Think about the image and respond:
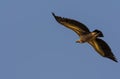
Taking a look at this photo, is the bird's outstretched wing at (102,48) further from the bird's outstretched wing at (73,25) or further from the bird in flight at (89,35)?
the bird's outstretched wing at (73,25)

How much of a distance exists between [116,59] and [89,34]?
4.31 m

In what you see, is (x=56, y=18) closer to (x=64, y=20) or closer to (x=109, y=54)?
(x=64, y=20)

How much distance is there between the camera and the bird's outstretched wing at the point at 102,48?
61656 mm

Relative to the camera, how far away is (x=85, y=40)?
61.6 meters

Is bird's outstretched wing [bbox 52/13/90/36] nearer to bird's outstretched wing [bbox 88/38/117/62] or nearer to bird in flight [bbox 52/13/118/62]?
bird in flight [bbox 52/13/118/62]

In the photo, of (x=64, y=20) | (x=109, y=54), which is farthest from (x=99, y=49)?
(x=64, y=20)

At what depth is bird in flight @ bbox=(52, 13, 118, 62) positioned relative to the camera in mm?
59812

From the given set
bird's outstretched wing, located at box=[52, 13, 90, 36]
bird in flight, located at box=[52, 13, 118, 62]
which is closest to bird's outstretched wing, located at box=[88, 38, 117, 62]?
bird in flight, located at box=[52, 13, 118, 62]

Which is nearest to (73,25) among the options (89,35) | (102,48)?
(89,35)

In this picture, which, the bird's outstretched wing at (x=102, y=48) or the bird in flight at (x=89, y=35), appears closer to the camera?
the bird in flight at (x=89, y=35)

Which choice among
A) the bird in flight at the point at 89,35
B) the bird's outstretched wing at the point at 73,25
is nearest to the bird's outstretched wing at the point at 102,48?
the bird in flight at the point at 89,35

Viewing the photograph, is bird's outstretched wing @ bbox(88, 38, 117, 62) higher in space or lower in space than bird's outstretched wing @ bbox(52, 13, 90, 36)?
lower

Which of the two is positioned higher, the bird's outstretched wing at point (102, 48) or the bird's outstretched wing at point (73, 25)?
the bird's outstretched wing at point (73, 25)

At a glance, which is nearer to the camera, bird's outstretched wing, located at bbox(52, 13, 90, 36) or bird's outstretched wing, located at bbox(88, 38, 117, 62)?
bird's outstretched wing, located at bbox(52, 13, 90, 36)
